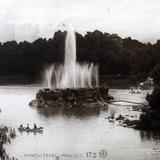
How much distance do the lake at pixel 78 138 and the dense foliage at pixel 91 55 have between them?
77.0 metres

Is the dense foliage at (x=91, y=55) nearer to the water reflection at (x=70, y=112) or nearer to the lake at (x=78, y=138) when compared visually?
the water reflection at (x=70, y=112)

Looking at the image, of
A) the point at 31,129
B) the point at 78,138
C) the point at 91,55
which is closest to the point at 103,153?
the point at 78,138

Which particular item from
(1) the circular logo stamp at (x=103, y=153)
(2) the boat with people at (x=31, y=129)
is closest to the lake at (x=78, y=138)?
(1) the circular logo stamp at (x=103, y=153)

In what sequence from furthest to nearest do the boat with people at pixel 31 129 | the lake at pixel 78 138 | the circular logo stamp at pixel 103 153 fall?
the boat with people at pixel 31 129, the lake at pixel 78 138, the circular logo stamp at pixel 103 153

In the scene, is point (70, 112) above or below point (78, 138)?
above

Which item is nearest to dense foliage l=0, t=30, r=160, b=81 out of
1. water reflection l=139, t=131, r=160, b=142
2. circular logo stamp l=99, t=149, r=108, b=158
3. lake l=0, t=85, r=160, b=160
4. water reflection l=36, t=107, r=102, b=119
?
water reflection l=36, t=107, r=102, b=119

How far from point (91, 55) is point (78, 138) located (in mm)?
108897

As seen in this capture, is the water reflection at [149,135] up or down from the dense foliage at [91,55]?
down

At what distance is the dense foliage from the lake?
7704 centimetres

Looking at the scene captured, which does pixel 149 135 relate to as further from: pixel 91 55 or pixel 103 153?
pixel 91 55

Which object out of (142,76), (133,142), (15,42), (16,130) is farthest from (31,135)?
(15,42)

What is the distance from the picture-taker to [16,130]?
225 ft

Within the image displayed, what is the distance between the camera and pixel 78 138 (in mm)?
63156

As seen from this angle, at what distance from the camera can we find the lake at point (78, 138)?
179ft
